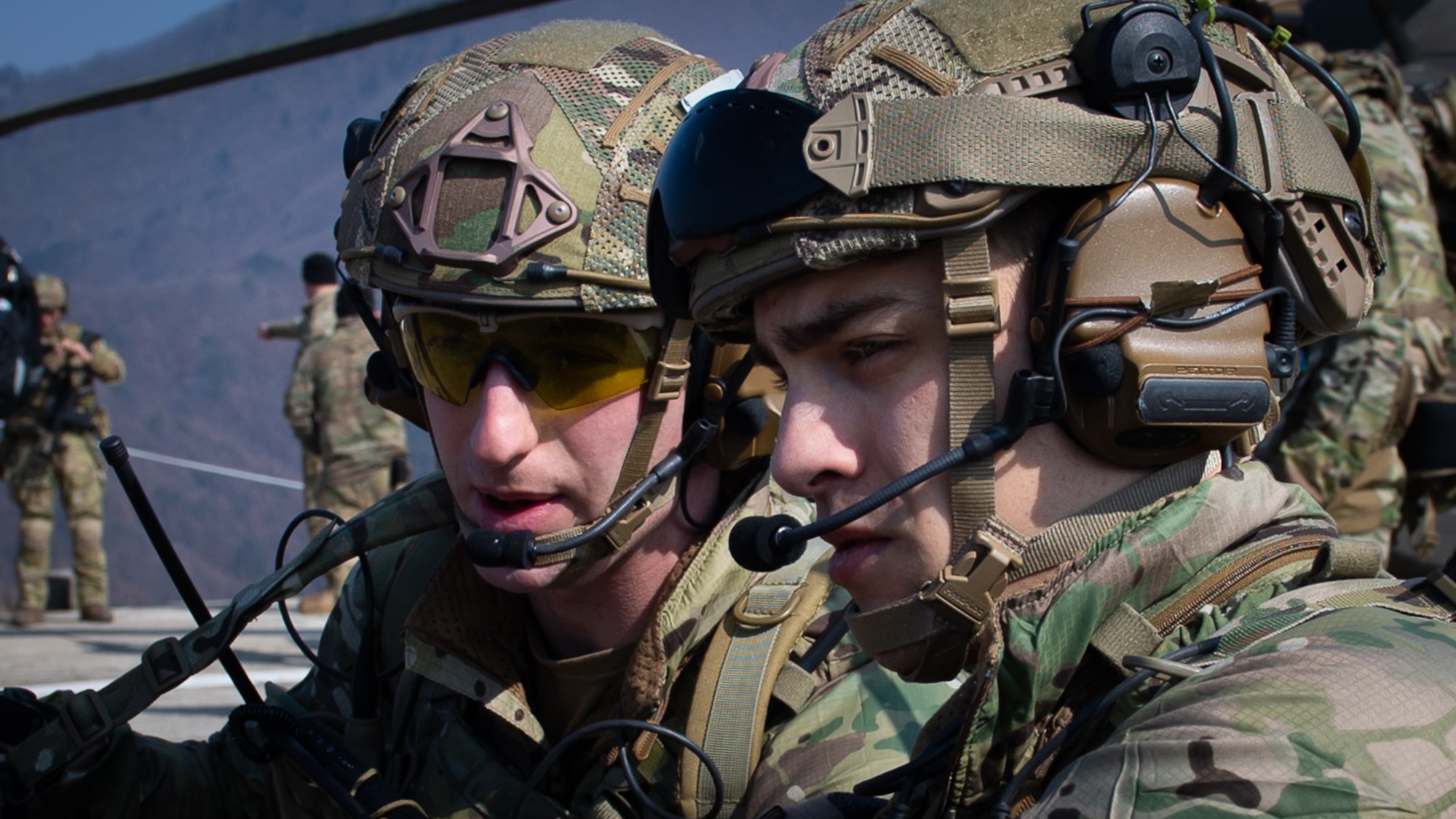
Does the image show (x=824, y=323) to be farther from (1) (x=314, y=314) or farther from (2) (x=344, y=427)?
(1) (x=314, y=314)

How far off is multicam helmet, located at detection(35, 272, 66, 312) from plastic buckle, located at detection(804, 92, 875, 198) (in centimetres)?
970

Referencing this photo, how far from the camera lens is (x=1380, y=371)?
440cm

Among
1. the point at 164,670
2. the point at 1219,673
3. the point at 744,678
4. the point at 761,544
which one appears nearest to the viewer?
the point at 1219,673

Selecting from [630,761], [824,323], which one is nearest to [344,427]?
[630,761]

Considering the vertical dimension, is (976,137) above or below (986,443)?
above

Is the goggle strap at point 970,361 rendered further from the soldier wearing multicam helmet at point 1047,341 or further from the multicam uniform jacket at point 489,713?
the multicam uniform jacket at point 489,713

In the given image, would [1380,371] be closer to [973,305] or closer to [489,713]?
[489,713]

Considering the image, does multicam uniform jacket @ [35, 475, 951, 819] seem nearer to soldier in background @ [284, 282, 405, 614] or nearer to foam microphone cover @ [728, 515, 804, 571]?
foam microphone cover @ [728, 515, 804, 571]

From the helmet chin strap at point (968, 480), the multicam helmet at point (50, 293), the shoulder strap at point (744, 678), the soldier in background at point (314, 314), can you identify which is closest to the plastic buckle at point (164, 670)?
the shoulder strap at point (744, 678)

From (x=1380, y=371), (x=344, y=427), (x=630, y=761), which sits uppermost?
(x=630, y=761)

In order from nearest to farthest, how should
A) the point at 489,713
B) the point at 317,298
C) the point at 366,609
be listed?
the point at 489,713 → the point at 366,609 → the point at 317,298

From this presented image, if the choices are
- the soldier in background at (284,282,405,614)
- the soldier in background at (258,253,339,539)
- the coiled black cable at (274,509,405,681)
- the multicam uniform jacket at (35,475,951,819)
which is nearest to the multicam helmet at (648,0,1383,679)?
the multicam uniform jacket at (35,475,951,819)

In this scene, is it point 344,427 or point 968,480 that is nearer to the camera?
point 968,480

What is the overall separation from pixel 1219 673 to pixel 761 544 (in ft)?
2.09
